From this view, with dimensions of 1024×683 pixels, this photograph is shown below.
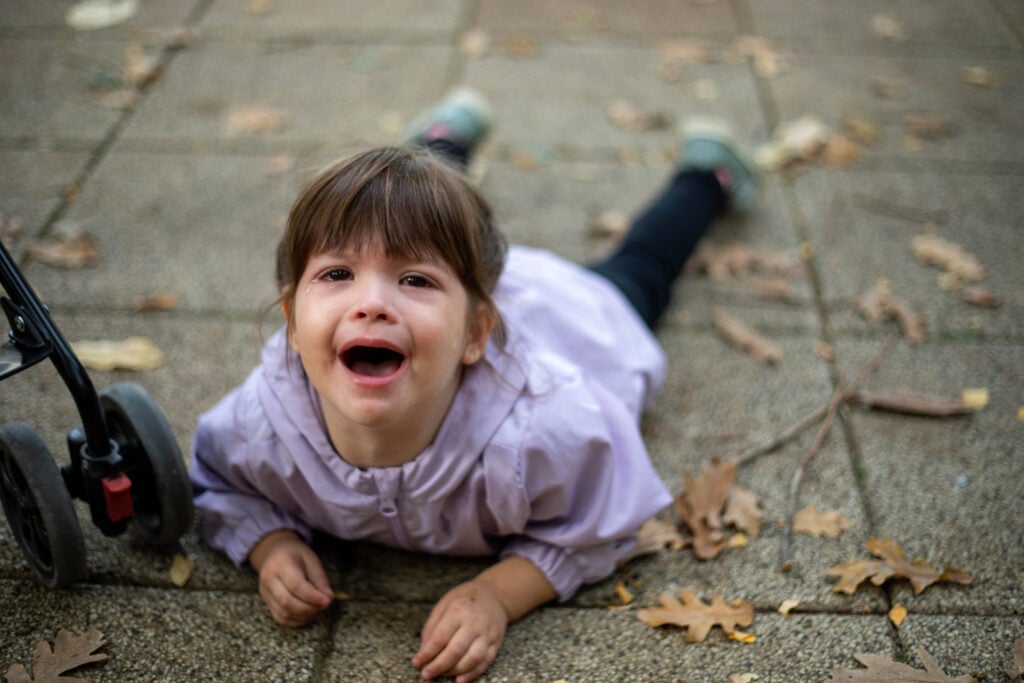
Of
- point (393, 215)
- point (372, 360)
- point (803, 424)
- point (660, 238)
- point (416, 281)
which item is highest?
point (393, 215)

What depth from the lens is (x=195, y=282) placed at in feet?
11.2

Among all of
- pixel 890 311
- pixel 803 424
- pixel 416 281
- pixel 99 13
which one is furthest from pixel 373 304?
pixel 99 13

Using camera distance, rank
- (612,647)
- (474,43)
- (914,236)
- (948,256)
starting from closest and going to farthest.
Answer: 1. (612,647)
2. (948,256)
3. (914,236)
4. (474,43)

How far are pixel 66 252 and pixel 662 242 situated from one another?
219 centimetres

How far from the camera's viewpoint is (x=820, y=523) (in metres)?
2.57

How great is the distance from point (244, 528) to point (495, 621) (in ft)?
2.24

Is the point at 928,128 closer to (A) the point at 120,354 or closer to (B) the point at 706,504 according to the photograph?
(B) the point at 706,504

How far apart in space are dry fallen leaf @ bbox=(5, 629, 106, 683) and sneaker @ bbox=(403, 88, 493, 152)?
2.19 metres

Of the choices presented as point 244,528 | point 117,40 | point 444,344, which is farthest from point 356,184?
point 117,40

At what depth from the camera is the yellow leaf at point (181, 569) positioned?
92.7 inches

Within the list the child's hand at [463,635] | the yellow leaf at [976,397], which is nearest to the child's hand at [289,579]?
the child's hand at [463,635]

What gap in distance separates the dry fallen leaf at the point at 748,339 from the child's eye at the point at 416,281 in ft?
5.10

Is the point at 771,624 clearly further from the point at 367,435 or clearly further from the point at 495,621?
the point at 367,435

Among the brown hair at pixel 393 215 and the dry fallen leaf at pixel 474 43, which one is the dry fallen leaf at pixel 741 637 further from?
the dry fallen leaf at pixel 474 43
